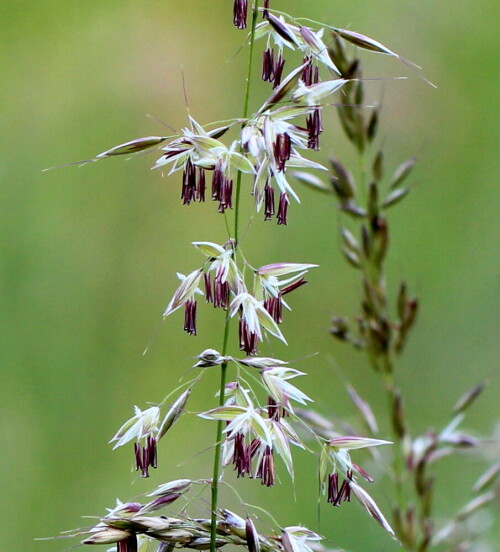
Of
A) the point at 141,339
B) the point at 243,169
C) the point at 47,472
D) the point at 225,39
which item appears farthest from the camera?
the point at 225,39

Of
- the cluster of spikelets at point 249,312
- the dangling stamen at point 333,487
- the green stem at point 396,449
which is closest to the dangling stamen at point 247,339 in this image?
the cluster of spikelets at point 249,312

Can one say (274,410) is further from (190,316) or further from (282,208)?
(282,208)

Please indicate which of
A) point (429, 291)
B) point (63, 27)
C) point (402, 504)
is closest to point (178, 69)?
point (63, 27)

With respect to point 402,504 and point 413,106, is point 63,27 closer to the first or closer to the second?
point 413,106

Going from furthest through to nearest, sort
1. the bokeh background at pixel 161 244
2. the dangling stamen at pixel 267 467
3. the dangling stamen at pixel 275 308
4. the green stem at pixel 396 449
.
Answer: the bokeh background at pixel 161 244 → the green stem at pixel 396 449 → the dangling stamen at pixel 275 308 → the dangling stamen at pixel 267 467

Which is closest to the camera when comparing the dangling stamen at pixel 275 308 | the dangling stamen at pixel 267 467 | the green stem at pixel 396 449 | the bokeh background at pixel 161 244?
the dangling stamen at pixel 267 467

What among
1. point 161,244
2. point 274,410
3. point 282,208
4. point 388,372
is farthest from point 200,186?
point 161,244

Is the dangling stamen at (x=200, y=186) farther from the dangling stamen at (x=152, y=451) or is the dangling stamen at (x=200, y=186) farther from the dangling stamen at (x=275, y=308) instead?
the dangling stamen at (x=152, y=451)

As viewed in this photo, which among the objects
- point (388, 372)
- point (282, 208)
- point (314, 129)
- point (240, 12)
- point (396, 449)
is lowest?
point (396, 449)

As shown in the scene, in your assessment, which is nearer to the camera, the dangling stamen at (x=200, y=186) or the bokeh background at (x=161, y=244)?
Result: the dangling stamen at (x=200, y=186)
